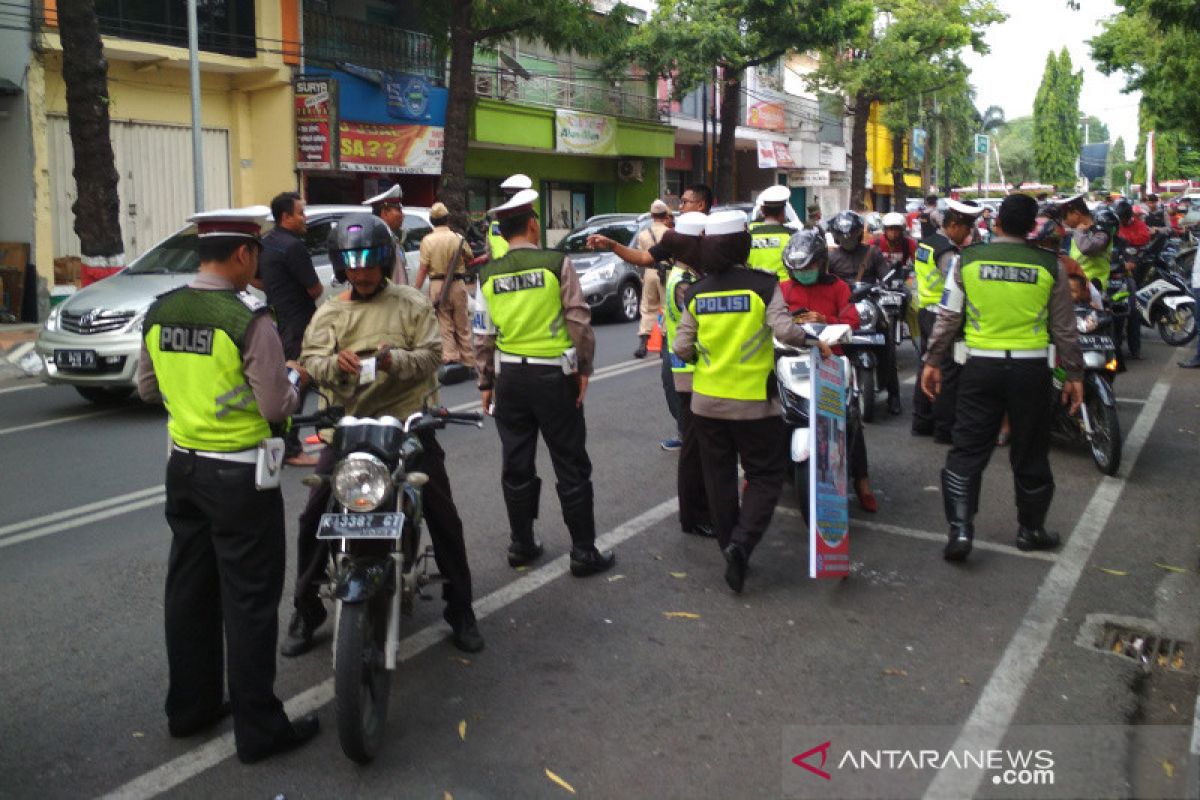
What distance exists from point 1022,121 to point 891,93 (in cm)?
11320

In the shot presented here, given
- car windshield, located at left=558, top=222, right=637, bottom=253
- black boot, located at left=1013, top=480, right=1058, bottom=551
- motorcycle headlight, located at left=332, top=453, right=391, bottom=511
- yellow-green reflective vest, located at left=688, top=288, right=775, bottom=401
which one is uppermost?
car windshield, located at left=558, top=222, right=637, bottom=253

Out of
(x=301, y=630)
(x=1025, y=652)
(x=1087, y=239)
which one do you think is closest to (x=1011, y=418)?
(x=1025, y=652)

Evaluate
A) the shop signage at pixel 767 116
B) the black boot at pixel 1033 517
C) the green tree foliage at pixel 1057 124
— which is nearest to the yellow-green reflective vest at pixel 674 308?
the black boot at pixel 1033 517

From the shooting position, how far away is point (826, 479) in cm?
547

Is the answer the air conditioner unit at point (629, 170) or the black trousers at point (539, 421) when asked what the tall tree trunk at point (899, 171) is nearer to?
the air conditioner unit at point (629, 170)

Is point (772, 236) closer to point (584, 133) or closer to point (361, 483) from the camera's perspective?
point (361, 483)

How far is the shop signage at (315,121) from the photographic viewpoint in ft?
70.0

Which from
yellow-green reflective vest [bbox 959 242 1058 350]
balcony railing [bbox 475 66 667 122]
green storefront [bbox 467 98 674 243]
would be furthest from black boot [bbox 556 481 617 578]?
balcony railing [bbox 475 66 667 122]

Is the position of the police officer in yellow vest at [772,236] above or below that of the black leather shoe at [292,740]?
above

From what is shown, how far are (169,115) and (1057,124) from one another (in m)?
83.8

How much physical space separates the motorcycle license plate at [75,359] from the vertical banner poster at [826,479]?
7.08 meters

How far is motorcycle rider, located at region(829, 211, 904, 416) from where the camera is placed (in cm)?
987

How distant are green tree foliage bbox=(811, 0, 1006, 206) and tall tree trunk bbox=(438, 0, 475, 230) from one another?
20.1 m

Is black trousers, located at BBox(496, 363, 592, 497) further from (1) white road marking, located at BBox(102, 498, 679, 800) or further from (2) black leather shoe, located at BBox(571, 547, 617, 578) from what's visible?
(1) white road marking, located at BBox(102, 498, 679, 800)
